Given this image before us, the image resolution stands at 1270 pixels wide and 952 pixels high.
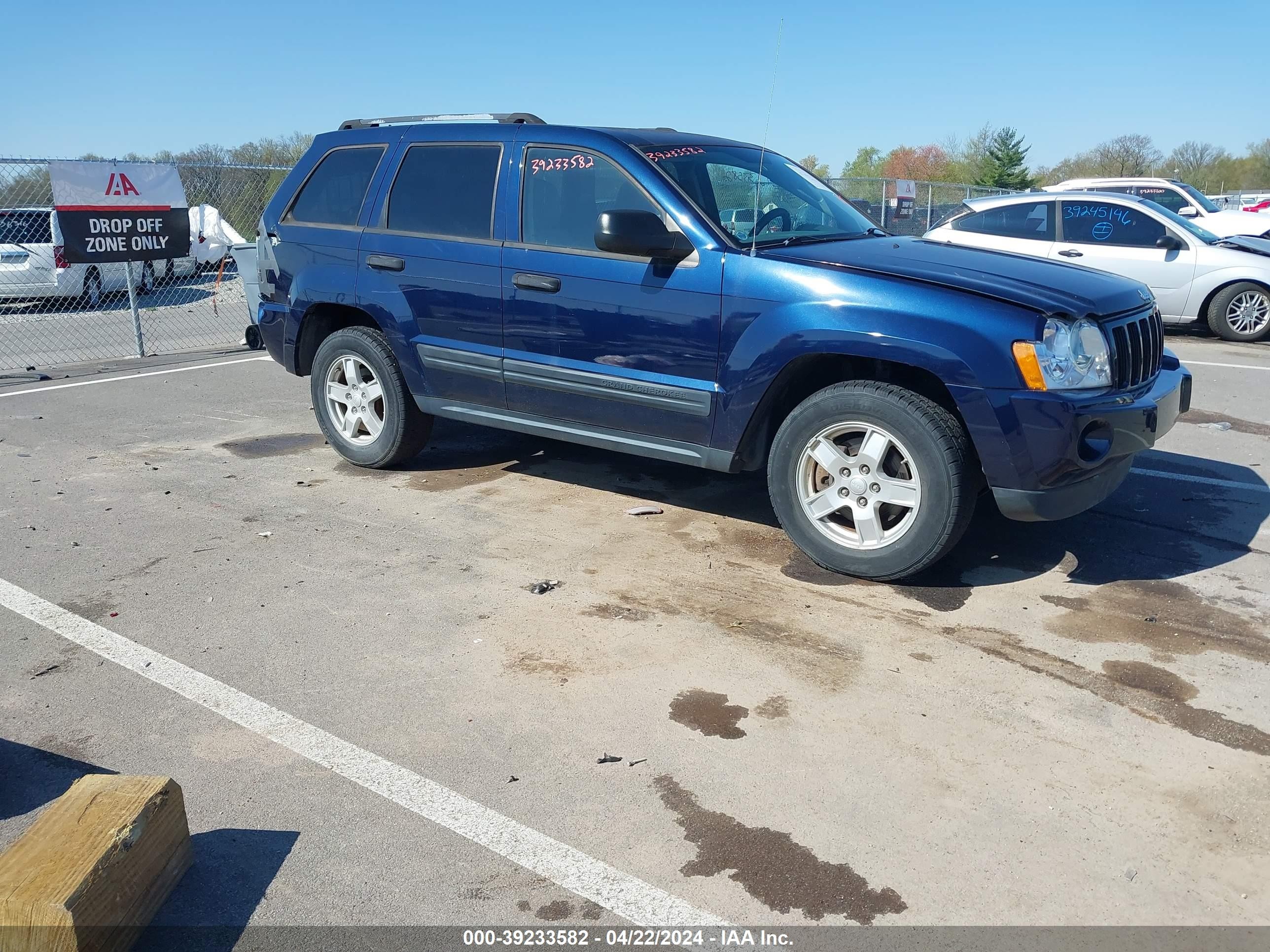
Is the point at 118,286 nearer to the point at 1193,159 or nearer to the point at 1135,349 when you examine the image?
the point at 1135,349

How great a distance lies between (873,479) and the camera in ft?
14.9

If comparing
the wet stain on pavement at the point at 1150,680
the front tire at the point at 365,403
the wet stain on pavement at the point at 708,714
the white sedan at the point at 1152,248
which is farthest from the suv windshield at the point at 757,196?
the white sedan at the point at 1152,248

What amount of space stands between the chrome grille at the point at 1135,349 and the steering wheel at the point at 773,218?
163 cm

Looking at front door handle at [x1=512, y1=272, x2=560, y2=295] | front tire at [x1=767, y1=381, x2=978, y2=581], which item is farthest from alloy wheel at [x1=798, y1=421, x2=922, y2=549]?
front door handle at [x1=512, y1=272, x2=560, y2=295]

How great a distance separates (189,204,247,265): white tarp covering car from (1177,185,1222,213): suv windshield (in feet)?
52.4

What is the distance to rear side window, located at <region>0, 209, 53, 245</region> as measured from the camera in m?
15.2

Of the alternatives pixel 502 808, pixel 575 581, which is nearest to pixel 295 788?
pixel 502 808

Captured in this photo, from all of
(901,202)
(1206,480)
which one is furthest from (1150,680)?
(901,202)

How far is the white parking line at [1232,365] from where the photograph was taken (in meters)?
10.1

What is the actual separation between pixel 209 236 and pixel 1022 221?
15634 mm

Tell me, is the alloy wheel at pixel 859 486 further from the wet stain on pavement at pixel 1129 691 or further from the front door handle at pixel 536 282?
the front door handle at pixel 536 282

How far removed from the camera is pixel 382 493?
6.11 m

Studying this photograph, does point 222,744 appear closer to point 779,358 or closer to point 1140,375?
point 779,358

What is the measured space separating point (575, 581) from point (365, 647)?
3.40 feet
